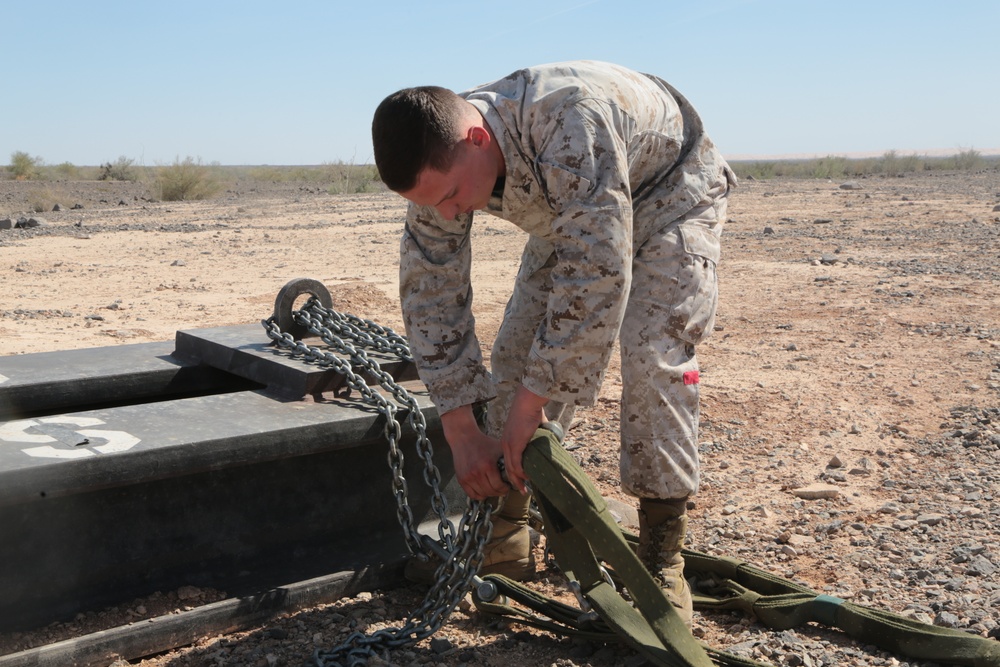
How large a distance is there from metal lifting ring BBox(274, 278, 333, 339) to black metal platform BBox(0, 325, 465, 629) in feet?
0.40

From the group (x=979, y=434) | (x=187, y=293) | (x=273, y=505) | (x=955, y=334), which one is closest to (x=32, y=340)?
(x=187, y=293)

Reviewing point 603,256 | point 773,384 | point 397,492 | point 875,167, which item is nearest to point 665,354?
point 603,256

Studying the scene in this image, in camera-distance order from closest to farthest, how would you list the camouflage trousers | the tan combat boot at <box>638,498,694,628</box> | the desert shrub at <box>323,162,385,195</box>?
1. the camouflage trousers
2. the tan combat boot at <box>638,498,694,628</box>
3. the desert shrub at <box>323,162,385,195</box>

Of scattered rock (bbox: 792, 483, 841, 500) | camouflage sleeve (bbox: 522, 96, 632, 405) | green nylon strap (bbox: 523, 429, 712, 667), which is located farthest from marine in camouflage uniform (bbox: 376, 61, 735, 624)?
scattered rock (bbox: 792, 483, 841, 500)

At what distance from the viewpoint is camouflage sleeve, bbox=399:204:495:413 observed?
2.74 m

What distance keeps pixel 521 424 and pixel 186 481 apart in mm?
909

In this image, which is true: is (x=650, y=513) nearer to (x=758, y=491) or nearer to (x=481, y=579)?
(x=481, y=579)

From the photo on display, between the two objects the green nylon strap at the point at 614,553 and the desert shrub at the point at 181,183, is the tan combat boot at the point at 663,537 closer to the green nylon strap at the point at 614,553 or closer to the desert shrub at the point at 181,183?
the green nylon strap at the point at 614,553

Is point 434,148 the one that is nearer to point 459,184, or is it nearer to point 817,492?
point 459,184

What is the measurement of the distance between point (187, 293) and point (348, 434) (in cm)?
580

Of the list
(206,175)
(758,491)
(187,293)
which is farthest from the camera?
(206,175)

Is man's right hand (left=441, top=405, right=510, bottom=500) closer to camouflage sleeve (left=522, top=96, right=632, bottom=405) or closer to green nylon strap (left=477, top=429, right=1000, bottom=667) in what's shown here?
green nylon strap (left=477, top=429, right=1000, bottom=667)

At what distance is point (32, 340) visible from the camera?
247 inches

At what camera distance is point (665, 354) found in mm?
2697
